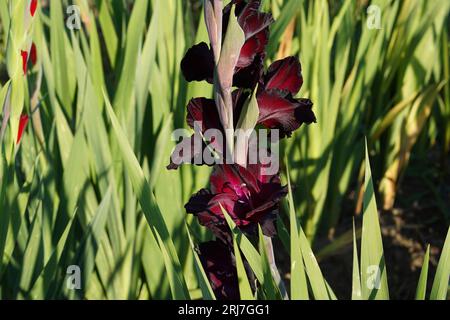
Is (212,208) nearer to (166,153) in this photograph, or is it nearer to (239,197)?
(239,197)

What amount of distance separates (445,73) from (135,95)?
3.41ft

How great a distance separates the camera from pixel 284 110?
94 centimetres

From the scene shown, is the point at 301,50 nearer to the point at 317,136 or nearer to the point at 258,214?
the point at 317,136

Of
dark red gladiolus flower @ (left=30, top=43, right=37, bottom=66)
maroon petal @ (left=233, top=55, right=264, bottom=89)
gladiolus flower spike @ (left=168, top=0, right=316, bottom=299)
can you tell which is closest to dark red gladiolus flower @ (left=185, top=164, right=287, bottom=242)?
gladiolus flower spike @ (left=168, top=0, right=316, bottom=299)

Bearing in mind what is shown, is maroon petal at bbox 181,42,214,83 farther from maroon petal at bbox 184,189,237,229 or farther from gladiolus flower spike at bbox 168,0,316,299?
maroon petal at bbox 184,189,237,229

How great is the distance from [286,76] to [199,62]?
11 cm

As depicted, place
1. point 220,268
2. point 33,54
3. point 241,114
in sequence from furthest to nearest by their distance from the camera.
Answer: point 33,54
point 220,268
point 241,114

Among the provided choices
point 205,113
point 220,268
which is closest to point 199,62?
point 205,113

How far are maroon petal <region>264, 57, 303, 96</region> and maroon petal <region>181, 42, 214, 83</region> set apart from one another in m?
0.07

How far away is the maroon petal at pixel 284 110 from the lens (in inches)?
36.7

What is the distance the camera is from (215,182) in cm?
94

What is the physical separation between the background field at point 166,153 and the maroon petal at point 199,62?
0.61 ft

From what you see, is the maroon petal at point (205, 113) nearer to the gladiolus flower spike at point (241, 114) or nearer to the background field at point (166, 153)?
the gladiolus flower spike at point (241, 114)

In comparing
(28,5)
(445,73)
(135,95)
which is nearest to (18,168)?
(135,95)
